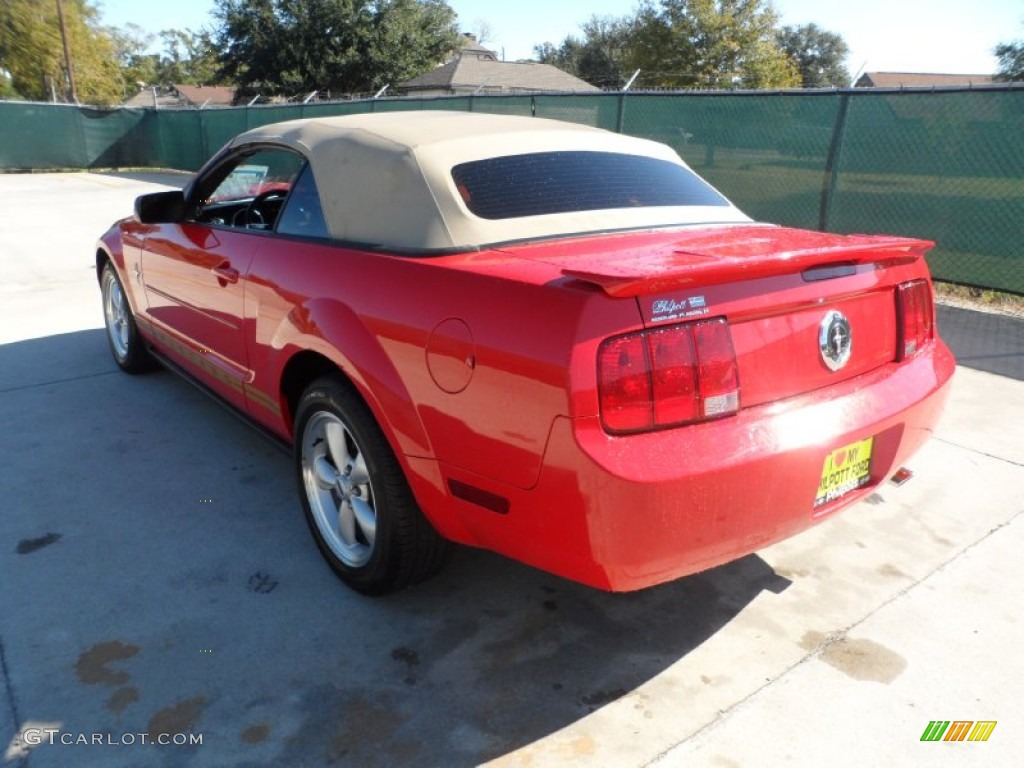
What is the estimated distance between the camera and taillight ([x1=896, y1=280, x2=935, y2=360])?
8.66 feet

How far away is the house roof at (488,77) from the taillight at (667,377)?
41.0 meters

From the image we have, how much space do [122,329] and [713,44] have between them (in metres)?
42.3

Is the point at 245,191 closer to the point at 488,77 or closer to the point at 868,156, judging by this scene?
the point at 868,156

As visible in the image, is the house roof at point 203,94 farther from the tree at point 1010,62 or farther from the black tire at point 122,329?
the black tire at point 122,329

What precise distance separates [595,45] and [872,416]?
79406mm

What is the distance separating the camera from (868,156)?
7898 millimetres

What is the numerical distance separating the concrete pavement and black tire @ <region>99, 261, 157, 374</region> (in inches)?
50.7

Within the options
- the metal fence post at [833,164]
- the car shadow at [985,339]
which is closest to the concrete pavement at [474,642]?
the car shadow at [985,339]

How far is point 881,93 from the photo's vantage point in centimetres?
766

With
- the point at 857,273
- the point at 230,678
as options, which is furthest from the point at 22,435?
the point at 857,273

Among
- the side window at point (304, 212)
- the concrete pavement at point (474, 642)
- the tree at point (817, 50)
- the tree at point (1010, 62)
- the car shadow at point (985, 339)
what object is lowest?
the concrete pavement at point (474, 642)

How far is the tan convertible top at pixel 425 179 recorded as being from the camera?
267 cm

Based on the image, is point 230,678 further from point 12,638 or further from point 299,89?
point 299,89

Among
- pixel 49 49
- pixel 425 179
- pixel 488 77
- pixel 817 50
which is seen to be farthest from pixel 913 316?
pixel 817 50
